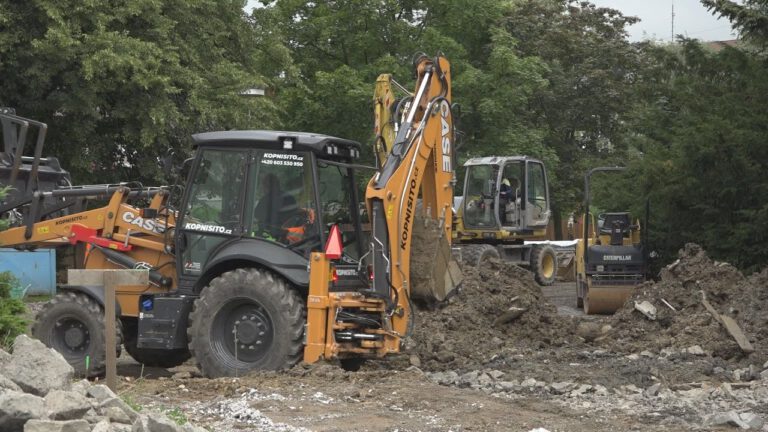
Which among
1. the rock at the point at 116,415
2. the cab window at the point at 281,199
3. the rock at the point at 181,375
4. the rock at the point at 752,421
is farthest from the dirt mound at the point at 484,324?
the rock at the point at 116,415

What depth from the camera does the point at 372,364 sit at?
1183 cm

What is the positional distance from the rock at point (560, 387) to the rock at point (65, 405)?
4927mm

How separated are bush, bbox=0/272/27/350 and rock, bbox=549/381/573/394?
4.76m

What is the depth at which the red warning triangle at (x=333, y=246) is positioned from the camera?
1077 centimetres

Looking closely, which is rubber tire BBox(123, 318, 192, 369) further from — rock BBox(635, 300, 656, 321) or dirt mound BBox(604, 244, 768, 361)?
rock BBox(635, 300, 656, 321)

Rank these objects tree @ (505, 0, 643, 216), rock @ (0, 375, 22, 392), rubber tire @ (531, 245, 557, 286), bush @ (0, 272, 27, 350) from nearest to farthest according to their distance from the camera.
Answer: rock @ (0, 375, 22, 392), bush @ (0, 272, 27, 350), rubber tire @ (531, 245, 557, 286), tree @ (505, 0, 643, 216)

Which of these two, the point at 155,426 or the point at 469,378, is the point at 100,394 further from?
the point at 469,378

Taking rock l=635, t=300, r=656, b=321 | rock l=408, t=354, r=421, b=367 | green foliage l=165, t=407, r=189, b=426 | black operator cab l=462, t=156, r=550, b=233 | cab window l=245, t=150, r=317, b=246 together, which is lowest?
green foliage l=165, t=407, r=189, b=426

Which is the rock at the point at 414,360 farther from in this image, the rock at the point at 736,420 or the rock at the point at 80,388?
the rock at the point at 80,388

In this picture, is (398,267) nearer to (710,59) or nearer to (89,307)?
(89,307)

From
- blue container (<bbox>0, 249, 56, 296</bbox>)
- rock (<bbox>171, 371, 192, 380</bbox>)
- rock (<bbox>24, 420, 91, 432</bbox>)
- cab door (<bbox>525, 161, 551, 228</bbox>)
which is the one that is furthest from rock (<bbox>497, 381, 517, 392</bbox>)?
cab door (<bbox>525, 161, 551, 228</bbox>)

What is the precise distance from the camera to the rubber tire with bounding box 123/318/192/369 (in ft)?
40.7

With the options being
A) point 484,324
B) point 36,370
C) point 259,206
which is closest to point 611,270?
point 484,324

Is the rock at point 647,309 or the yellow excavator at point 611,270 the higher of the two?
the yellow excavator at point 611,270
